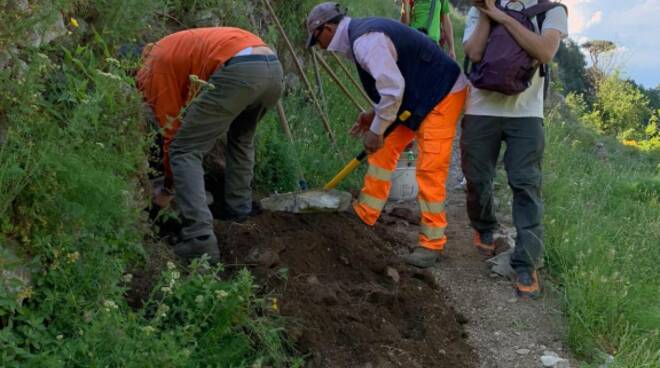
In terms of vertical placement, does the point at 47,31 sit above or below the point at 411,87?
above

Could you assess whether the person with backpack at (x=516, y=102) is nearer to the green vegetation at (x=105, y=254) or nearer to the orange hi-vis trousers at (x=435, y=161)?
the orange hi-vis trousers at (x=435, y=161)

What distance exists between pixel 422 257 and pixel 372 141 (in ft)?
2.74

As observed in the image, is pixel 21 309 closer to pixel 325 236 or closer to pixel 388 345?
pixel 388 345

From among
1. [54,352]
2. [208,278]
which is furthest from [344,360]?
[54,352]

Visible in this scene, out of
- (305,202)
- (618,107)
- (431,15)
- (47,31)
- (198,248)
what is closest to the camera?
(47,31)

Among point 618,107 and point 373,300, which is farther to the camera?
point 618,107

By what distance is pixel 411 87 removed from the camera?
4660mm

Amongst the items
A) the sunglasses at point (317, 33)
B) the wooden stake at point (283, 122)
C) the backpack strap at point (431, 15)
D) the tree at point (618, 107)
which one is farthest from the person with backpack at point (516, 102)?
the tree at point (618, 107)

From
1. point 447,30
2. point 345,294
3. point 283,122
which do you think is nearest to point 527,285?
point 345,294

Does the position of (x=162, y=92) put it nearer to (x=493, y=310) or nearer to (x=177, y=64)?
(x=177, y=64)

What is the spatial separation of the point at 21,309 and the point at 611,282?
9.68 ft

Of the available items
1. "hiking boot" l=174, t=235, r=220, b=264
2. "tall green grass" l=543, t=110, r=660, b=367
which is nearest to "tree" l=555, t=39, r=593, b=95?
"tall green grass" l=543, t=110, r=660, b=367

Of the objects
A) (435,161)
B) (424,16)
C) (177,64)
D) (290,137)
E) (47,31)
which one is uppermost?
(47,31)

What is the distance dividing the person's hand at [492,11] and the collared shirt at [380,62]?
595mm
